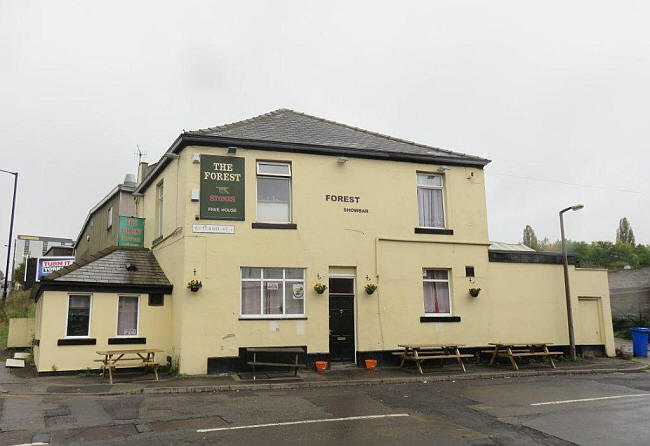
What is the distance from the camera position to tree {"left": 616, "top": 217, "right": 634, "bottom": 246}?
240 ft

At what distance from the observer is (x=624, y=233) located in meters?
73.9

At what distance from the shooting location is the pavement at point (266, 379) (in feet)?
40.4

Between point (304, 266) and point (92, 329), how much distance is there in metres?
6.23

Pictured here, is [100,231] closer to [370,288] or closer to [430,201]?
[370,288]

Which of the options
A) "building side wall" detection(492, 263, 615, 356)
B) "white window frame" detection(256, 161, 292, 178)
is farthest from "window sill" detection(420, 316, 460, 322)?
"white window frame" detection(256, 161, 292, 178)

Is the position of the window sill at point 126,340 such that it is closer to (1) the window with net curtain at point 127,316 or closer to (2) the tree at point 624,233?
(1) the window with net curtain at point 127,316

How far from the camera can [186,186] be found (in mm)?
15328

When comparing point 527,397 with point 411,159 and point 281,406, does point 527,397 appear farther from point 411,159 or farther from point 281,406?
point 411,159

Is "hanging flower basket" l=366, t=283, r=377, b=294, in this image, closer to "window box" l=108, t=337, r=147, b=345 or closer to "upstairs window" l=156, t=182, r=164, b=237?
"window box" l=108, t=337, r=147, b=345

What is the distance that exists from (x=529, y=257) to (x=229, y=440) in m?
14.1

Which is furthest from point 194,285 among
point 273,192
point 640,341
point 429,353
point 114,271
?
point 640,341

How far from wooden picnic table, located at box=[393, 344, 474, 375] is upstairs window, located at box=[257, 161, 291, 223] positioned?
5297 mm

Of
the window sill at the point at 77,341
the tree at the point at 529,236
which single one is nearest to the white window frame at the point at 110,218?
the window sill at the point at 77,341

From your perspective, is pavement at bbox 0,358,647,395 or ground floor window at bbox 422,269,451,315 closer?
pavement at bbox 0,358,647,395
